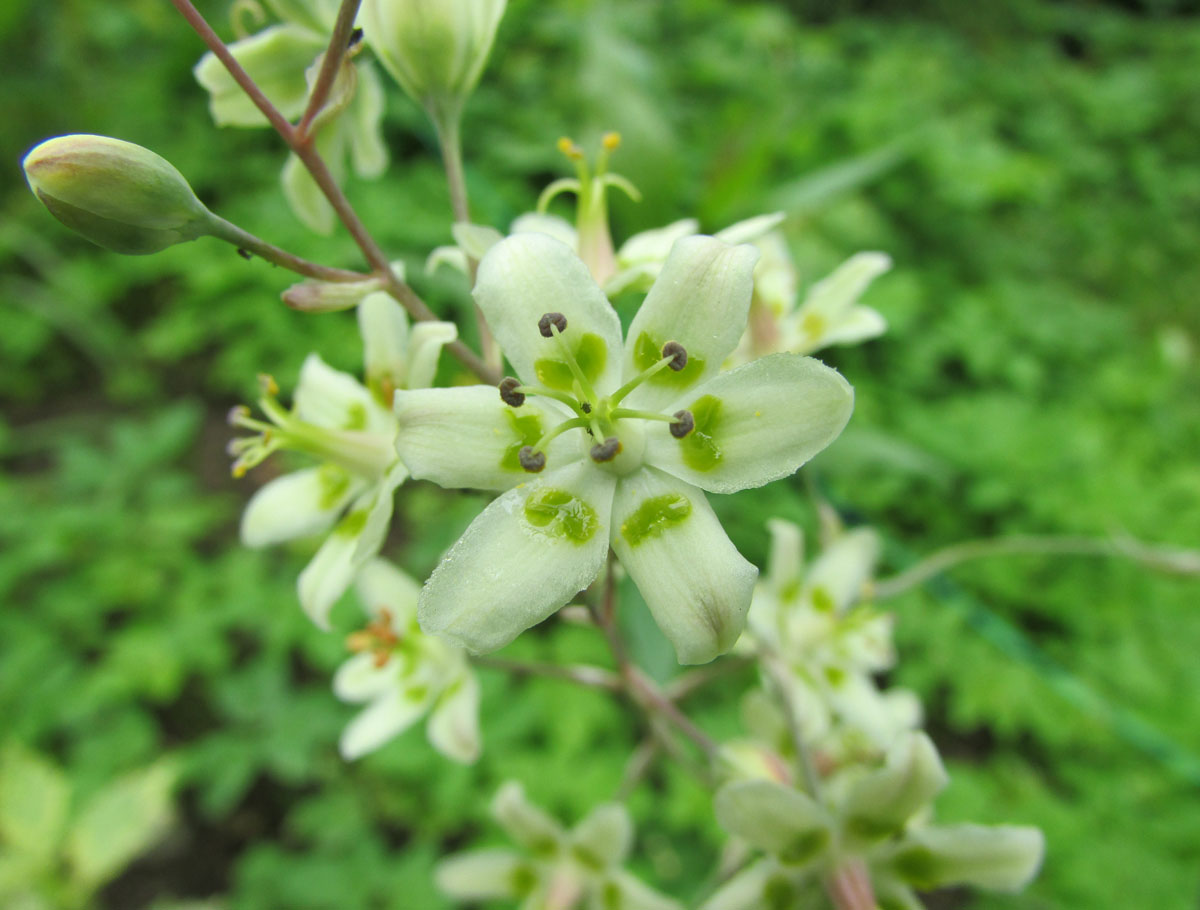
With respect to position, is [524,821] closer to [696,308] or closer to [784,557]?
[784,557]

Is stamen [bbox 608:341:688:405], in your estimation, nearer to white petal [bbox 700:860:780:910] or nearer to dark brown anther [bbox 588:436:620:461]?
dark brown anther [bbox 588:436:620:461]

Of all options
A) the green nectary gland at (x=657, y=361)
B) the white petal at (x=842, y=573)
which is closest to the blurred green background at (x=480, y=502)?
the white petal at (x=842, y=573)

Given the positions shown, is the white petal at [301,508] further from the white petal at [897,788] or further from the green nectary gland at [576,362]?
the white petal at [897,788]

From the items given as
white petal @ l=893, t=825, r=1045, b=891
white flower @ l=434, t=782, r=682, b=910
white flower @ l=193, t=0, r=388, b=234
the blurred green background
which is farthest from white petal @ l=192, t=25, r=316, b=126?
the blurred green background

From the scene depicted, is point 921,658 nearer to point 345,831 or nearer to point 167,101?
point 345,831

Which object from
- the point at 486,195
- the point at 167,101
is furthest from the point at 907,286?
the point at 167,101

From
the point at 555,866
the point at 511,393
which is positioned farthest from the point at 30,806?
the point at 511,393
